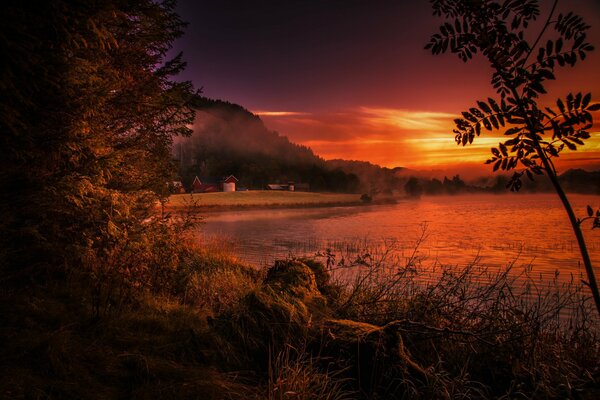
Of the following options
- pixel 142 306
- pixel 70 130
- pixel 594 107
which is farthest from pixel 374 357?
pixel 70 130

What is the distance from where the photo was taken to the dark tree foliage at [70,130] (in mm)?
4281

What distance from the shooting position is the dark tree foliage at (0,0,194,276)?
169 inches

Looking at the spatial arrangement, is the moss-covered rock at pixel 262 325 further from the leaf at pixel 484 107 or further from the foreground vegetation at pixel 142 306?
the leaf at pixel 484 107

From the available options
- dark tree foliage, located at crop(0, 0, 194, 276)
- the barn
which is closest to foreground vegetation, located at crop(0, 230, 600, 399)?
dark tree foliage, located at crop(0, 0, 194, 276)

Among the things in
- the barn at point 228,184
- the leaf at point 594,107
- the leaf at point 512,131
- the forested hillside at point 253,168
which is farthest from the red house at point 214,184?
the leaf at point 594,107

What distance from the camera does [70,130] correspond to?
19.1 ft

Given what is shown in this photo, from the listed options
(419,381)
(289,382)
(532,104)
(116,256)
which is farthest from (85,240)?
(532,104)

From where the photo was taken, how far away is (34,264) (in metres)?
5.97

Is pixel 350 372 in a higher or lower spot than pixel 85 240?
lower

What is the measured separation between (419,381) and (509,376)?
3.59ft

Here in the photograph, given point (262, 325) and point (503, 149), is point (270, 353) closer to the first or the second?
point (262, 325)

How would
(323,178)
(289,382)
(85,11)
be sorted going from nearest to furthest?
Answer: (289,382), (85,11), (323,178)

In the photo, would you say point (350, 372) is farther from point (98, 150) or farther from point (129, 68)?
point (129, 68)

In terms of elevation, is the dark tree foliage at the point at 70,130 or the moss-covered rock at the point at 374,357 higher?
the dark tree foliage at the point at 70,130
